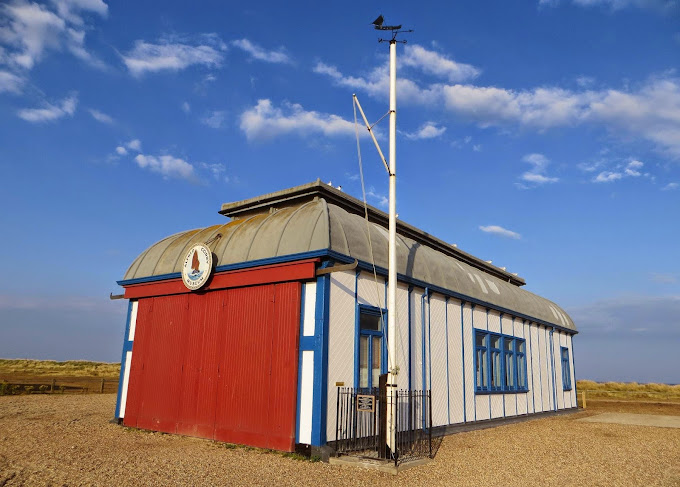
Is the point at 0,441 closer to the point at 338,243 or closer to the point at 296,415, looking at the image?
the point at 296,415

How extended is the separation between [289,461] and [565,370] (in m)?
19.8

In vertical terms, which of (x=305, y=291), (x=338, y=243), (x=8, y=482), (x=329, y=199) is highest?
(x=329, y=199)

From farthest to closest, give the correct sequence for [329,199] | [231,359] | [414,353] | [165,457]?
[329,199] → [414,353] → [231,359] → [165,457]

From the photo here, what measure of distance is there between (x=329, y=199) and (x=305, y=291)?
162 inches

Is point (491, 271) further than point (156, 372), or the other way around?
point (491, 271)

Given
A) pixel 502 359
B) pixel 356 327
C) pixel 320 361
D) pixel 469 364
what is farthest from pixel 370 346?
pixel 502 359

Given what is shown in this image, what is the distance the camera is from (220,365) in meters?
12.0

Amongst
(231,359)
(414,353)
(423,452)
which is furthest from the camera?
(414,353)

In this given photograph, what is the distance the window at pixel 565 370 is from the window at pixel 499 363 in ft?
19.8

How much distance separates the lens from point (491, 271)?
79.2 ft

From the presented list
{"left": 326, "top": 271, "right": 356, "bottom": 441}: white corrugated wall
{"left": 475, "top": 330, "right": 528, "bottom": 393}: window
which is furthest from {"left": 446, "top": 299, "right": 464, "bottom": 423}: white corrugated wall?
{"left": 326, "top": 271, "right": 356, "bottom": 441}: white corrugated wall

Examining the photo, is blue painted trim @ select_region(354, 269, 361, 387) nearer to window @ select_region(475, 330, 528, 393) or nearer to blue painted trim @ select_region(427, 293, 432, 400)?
blue painted trim @ select_region(427, 293, 432, 400)

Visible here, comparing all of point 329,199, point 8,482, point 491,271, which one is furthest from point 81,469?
point 491,271

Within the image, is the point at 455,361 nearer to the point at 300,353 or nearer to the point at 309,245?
the point at 300,353
